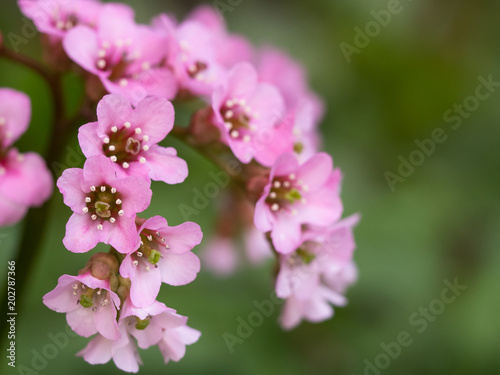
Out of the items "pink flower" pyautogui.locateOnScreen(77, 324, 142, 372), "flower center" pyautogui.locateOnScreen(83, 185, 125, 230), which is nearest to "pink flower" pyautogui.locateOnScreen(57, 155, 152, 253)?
"flower center" pyautogui.locateOnScreen(83, 185, 125, 230)

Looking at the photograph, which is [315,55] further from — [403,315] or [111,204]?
[111,204]

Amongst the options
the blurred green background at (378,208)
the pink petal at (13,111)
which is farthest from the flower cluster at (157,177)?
the blurred green background at (378,208)

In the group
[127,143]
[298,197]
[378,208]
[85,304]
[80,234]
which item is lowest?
[378,208]

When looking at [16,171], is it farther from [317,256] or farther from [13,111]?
[317,256]

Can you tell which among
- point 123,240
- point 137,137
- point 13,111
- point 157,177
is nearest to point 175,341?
point 123,240

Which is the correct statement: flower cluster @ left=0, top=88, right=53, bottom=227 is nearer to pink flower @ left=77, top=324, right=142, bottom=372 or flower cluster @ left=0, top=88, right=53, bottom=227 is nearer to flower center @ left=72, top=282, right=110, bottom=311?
flower center @ left=72, top=282, right=110, bottom=311

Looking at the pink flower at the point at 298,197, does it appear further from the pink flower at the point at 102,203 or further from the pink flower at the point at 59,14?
the pink flower at the point at 59,14

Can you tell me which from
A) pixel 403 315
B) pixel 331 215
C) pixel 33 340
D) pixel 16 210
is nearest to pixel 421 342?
pixel 403 315
